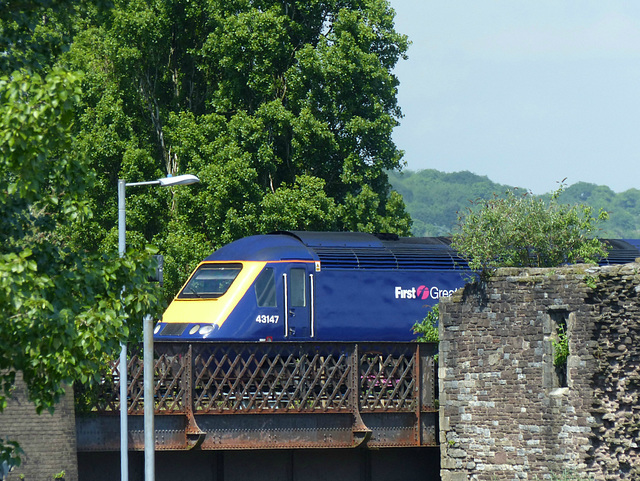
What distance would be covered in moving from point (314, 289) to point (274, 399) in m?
2.84

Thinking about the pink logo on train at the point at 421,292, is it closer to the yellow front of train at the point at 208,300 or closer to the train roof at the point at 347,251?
the train roof at the point at 347,251

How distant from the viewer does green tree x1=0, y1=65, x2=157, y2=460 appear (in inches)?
468

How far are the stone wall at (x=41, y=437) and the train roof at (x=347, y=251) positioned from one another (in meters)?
6.14

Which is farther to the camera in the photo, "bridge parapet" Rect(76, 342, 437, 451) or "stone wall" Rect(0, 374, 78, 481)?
"bridge parapet" Rect(76, 342, 437, 451)

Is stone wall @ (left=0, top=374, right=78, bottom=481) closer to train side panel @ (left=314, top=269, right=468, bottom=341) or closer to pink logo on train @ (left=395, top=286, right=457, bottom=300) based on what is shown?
train side panel @ (left=314, top=269, right=468, bottom=341)

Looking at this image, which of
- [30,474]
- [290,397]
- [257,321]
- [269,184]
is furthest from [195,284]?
[269,184]

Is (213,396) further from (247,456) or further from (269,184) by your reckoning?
(269,184)

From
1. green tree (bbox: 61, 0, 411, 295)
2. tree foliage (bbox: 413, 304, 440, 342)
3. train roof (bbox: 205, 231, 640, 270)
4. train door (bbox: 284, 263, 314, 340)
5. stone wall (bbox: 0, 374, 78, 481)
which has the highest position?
Result: green tree (bbox: 61, 0, 411, 295)

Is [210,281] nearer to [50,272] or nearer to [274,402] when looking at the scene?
[274,402]

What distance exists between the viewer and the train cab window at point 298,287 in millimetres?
26422

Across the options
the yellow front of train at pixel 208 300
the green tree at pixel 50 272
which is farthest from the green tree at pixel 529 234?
the green tree at pixel 50 272

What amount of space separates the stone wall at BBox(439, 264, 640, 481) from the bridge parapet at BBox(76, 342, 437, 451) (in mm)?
954

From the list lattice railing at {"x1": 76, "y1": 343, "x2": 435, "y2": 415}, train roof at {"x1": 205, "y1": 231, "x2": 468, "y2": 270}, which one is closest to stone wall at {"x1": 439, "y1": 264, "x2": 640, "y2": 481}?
lattice railing at {"x1": 76, "y1": 343, "x2": 435, "y2": 415}

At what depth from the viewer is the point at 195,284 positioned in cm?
2723
